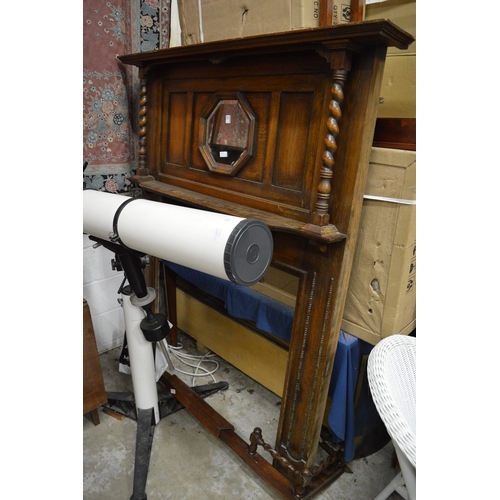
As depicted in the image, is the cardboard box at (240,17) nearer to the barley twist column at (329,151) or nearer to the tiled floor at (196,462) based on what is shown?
the barley twist column at (329,151)

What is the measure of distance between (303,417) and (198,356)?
1032mm

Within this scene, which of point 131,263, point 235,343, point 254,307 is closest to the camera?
point 131,263

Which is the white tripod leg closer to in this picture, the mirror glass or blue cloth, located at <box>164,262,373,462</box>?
blue cloth, located at <box>164,262,373,462</box>

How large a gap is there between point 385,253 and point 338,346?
41 cm

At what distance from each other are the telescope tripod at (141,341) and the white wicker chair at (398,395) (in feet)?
2.84

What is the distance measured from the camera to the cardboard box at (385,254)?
1.20 meters

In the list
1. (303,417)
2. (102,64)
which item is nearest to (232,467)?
(303,417)

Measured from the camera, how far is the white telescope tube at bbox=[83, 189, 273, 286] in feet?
3.03

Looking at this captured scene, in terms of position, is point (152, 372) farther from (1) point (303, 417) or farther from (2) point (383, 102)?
(2) point (383, 102)

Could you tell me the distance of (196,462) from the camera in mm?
1605

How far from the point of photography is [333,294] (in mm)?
1233

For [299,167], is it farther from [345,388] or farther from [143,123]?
[143,123]

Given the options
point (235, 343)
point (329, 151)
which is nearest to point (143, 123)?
point (329, 151)

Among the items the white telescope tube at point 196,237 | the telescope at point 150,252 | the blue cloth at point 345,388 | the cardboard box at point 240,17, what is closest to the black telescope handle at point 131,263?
the telescope at point 150,252
